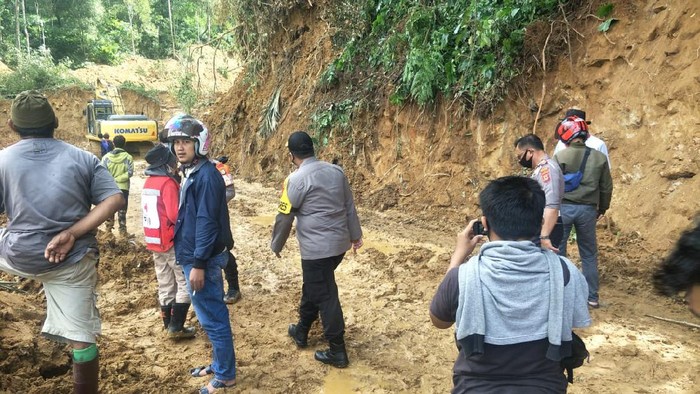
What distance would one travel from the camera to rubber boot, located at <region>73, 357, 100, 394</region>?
296 centimetres

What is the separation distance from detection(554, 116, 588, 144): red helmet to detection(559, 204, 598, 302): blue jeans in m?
0.68

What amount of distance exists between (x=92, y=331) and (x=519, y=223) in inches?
104

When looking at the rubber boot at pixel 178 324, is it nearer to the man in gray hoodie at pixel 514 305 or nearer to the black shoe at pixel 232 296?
the black shoe at pixel 232 296

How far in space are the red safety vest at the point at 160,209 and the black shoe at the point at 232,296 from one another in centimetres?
144

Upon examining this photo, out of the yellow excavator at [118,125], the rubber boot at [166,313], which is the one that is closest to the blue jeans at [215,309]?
the rubber boot at [166,313]

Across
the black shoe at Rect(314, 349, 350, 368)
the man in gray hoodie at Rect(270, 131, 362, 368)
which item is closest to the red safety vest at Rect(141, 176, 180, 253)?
the man in gray hoodie at Rect(270, 131, 362, 368)

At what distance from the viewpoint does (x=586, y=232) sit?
15.6 ft

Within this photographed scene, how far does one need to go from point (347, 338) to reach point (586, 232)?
2.61m

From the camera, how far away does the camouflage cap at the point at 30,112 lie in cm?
278

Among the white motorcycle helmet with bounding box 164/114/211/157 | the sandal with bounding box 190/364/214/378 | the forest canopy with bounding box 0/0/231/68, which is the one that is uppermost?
the forest canopy with bounding box 0/0/231/68

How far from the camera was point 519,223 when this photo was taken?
1854mm

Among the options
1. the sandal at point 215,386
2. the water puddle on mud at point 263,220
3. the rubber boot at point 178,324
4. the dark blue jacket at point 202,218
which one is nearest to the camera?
the dark blue jacket at point 202,218

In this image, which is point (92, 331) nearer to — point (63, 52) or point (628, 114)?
point (628, 114)

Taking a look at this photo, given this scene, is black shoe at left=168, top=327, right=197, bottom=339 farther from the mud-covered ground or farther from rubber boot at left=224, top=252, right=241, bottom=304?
rubber boot at left=224, top=252, right=241, bottom=304
